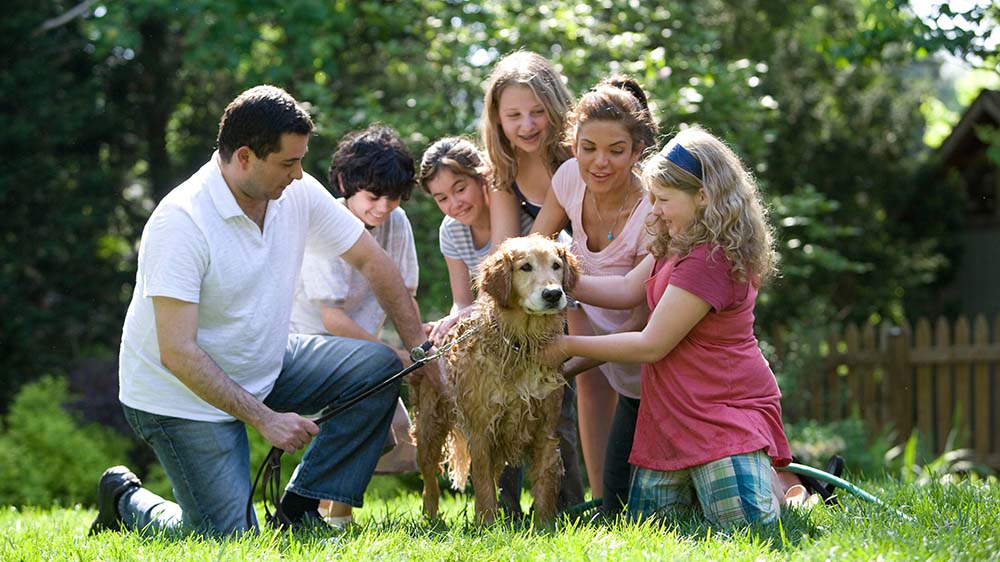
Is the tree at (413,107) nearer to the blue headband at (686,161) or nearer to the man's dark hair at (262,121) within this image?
the blue headband at (686,161)

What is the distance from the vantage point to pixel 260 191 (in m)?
4.81

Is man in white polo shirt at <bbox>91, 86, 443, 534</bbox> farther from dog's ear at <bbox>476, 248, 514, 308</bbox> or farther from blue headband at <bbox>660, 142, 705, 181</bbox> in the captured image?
blue headband at <bbox>660, 142, 705, 181</bbox>

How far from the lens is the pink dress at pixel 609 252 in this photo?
4.93m

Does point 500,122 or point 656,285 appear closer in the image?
point 656,285

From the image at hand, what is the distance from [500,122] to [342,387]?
5.05 ft

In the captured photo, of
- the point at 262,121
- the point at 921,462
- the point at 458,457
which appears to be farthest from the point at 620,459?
the point at 921,462

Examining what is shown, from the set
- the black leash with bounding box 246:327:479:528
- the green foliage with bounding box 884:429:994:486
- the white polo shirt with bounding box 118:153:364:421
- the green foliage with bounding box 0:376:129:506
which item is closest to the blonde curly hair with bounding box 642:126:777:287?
the black leash with bounding box 246:327:479:528

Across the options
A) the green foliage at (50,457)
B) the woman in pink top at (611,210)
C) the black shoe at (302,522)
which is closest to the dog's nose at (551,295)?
the woman in pink top at (611,210)

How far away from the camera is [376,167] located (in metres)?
5.43

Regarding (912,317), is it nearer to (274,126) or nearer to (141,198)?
(141,198)

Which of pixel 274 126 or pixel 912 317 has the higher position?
pixel 274 126

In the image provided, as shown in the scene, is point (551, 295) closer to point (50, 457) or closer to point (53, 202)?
point (50, 457)

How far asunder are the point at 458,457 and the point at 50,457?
652 cm

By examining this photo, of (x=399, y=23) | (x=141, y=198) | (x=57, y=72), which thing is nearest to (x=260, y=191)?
(x=399, y=23)
